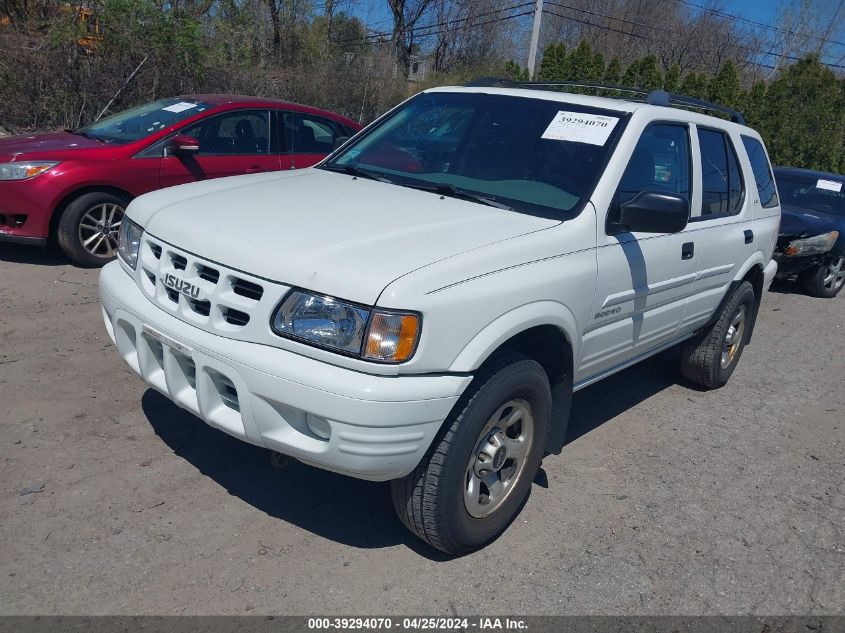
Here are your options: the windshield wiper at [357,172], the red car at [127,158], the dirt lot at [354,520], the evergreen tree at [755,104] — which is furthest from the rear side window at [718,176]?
the evergreen tree at [755,104]

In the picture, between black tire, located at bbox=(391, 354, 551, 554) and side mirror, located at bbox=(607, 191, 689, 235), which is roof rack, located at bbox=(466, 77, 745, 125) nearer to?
side mirror, located at bbox=(607, 191, 689, 235)

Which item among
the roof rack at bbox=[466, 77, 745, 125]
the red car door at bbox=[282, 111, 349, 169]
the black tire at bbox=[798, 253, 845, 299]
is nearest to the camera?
the roof rack at bbox=[466, 77, 745, 125]

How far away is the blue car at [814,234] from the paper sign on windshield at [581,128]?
621 cm

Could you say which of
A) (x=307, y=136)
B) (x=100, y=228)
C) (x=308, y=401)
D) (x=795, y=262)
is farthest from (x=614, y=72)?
(x=308, y=401)

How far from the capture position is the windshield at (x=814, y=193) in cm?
987

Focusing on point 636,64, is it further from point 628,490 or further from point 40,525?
point 40,525

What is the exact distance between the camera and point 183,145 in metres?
6.83

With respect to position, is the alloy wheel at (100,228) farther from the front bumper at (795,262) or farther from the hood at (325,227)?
the front bumper at (795,262)

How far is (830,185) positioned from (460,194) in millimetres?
8227

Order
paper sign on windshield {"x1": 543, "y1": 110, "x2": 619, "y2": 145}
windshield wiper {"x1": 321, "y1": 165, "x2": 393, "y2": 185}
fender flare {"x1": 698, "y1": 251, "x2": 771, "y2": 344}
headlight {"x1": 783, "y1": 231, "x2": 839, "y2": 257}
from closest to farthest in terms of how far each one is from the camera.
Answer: paper sign on windshield {"x1": 543, "y1": 110, "x2": 619, "y2": 145}, windshield wiper {"x1": 321, "y1": 165, "x2": 393, "y2": 185}, fender flare {"x1": 698, "y1": 251, "x2": 771, "y2": 344}, headlight {"x1": 783, "y1": 231, "x2": 839, "y2": 257}

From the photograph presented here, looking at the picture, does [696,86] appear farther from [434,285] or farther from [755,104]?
[434,285]

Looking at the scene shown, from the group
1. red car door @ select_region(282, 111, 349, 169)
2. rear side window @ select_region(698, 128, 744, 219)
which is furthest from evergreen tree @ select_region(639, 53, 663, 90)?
rear side window @ select_region(698, 128, 744, 219)

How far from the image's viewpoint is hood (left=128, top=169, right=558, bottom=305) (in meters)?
2.78

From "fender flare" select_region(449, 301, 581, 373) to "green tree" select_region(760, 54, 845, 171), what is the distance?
16531 mm
